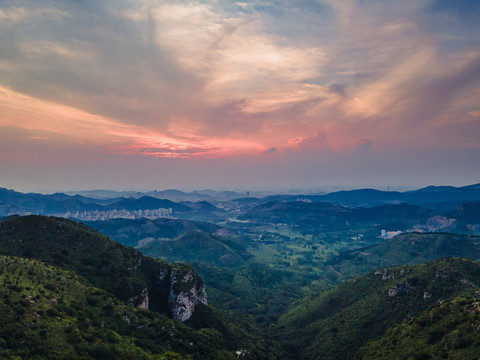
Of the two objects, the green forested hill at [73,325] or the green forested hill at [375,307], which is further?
the green forested hill at [375,307]

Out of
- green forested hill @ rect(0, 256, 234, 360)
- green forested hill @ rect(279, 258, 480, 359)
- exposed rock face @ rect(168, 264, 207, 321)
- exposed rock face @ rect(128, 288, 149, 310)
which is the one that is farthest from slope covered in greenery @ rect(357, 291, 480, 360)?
exposed rock face @ rect(128, 288, 149, 310)

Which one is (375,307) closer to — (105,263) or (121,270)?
(121,270)

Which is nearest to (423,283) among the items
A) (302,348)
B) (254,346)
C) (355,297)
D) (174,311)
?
(355,297)

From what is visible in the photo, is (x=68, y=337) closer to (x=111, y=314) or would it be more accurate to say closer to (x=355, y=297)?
(x=111, y=314)

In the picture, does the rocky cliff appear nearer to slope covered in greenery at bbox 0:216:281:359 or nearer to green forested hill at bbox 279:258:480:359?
slope covered in greenery at bbox 0:216:281:359

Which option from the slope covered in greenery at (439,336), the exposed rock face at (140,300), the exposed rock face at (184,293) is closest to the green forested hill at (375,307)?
the slope covered in greenery at (439,336)

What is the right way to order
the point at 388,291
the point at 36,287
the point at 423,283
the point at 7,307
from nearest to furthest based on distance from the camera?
the point at 7,307, the point at 36,287, the point at 423,283, the point at 388,291

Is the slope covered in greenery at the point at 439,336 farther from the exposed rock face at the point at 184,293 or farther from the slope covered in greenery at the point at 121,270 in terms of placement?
the exposed rock face at the point at 184,293
